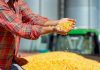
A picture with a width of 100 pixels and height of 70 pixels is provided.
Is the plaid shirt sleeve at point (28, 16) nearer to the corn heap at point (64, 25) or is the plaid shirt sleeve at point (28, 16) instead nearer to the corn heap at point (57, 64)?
the corn heap at point (64, 25)

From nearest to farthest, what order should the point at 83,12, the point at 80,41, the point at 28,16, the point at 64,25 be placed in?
the point at 64,25 → the point at 28,16 → the point at 80,41 → the point at 83,12

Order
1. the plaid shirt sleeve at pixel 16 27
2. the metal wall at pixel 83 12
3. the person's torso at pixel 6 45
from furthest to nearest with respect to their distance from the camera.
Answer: the metal wall at pixel 83 12 < the person's torso at pixel 6 45 < the plaid shirt sleeve at pixel 16 27

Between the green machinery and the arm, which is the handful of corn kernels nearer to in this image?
the arm

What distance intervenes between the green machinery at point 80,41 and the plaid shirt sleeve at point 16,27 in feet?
47.7

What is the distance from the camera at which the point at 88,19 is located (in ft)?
86.2

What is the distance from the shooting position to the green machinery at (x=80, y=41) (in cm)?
1859

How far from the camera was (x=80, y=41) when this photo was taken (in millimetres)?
18875

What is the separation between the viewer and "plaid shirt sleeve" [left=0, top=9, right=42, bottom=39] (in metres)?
3.60

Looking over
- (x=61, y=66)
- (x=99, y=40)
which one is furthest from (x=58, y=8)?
(x=61, y=66)

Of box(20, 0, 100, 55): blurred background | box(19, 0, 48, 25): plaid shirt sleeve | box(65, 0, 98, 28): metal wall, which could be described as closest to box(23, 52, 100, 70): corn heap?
box(19, 0, 48, 25): plaid shirt sleeve

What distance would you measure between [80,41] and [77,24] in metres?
6.90

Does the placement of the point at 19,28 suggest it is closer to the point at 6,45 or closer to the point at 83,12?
the point at 6,45

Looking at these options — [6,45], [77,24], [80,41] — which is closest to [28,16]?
[6,45]

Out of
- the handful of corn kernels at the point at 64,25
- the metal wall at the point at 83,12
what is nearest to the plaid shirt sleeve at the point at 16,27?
the handful of corn kernels at the point at 64,25
